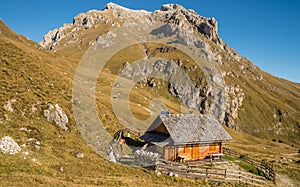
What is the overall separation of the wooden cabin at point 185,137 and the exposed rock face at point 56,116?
13781mm

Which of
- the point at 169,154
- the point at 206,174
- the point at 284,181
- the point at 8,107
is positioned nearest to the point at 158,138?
the point at 169,154

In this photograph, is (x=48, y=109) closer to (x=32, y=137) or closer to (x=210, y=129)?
(x=32, y=137)

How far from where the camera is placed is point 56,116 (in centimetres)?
3347

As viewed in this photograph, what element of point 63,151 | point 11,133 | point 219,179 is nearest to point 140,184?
point 63,151

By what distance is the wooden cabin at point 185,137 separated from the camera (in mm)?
36656

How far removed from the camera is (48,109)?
33.5 meters

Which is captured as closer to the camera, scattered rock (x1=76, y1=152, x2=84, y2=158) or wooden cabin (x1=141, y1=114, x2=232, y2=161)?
scattered rock (x1=76, y1=152, x2=84, y2=158)

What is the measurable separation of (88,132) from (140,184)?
14456mm

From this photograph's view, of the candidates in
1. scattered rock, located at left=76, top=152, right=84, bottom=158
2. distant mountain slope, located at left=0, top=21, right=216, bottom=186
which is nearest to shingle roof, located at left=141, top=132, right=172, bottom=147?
distant mountain slope, located at left=0, top=21, right=216, bottom=186

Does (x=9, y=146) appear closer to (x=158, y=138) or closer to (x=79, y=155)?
(x=79, y=155)

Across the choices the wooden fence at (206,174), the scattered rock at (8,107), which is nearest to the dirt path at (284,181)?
the wooden fence at (206,174)

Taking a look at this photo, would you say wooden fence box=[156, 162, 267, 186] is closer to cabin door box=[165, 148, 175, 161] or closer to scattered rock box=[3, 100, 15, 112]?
cabin door box=[165, 148, 175, 161]

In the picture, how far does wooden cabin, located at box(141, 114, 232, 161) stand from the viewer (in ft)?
120

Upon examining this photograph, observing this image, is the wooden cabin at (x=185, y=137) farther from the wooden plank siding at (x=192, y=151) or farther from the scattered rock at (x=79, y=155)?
the scattered rock at (x=79, y=155)
